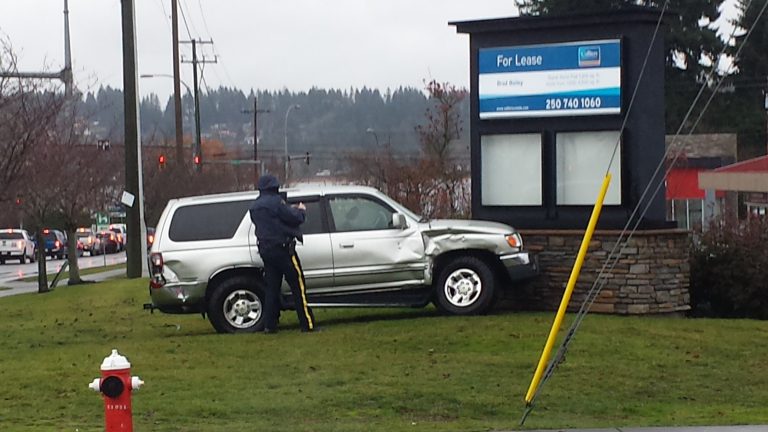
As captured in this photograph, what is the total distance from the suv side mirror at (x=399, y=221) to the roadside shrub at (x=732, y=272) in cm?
486

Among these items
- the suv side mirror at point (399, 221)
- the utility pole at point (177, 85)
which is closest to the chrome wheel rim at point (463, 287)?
the suv side mirror at point (399, 221)

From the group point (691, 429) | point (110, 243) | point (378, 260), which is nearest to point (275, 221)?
point (378, 260)

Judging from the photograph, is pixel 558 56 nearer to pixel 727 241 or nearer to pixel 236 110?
pixel 727 241

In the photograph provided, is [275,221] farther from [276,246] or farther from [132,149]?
[132,149]

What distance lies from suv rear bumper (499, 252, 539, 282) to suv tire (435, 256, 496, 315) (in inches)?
9.0

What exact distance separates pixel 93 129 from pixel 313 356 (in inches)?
1263

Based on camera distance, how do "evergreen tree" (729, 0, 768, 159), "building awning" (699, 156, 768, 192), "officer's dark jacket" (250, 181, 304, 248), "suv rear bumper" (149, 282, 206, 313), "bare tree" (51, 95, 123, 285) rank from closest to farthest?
"officer's dark jacket" (250, 181, 304, 248) → "suv rear bumper" (149, 282, 206, 313) → "bare tree" (51, 95, 123, 285) → "building awning" (699, 156, 768, 192) → "evergreen tree" (729, 0, 768, 159)

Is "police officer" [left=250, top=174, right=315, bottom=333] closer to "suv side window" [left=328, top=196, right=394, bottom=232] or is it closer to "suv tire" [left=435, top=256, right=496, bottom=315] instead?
"suv side window" [left=328, top=196, right=394, bottom=232]

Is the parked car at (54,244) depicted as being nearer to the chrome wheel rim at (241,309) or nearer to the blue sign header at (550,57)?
the blue sign header at (550,57)

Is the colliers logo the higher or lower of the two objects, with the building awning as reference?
higher

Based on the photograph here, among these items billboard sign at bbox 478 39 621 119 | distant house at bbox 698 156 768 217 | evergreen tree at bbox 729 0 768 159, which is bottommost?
distant house at bbox 698 156 768 217

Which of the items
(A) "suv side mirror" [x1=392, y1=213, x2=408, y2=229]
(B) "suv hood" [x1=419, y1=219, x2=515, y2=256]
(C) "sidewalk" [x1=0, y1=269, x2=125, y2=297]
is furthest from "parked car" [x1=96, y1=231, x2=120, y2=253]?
(B) "suv hood" [x1=419, y1=219, x2=515, y2=256]

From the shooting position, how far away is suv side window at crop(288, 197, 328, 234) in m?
15.3

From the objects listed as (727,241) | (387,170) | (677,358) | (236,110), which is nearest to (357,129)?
(236,110)
